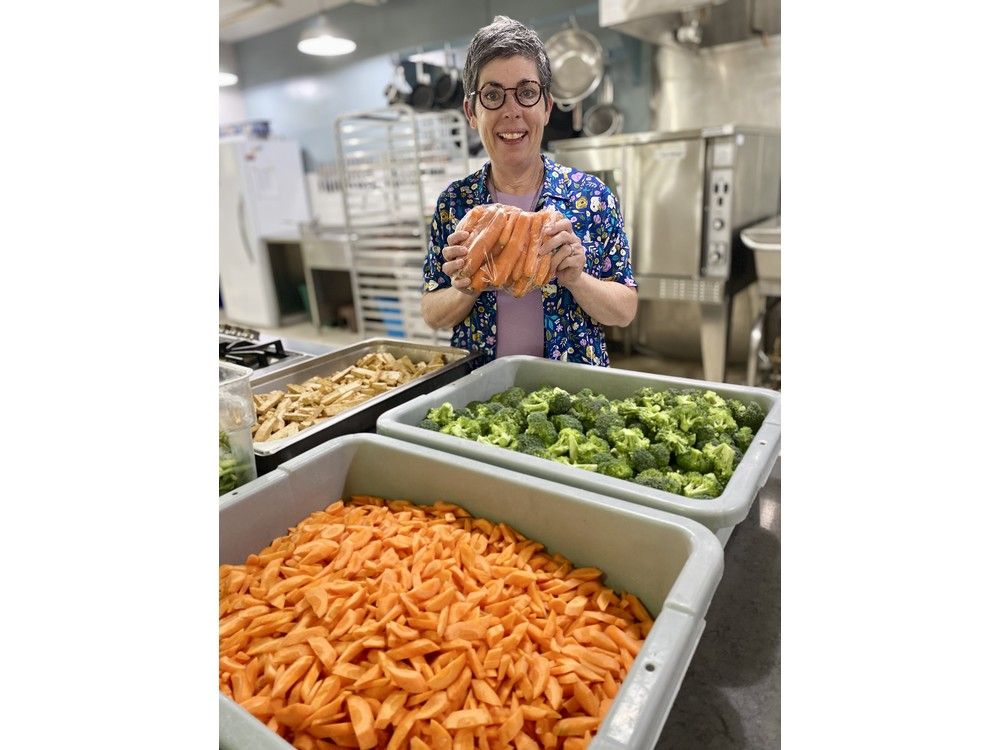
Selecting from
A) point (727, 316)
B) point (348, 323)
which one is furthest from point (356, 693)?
point (348, 323)

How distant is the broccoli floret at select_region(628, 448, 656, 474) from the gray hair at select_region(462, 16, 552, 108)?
2.31 ft

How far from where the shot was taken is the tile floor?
707 millimetres

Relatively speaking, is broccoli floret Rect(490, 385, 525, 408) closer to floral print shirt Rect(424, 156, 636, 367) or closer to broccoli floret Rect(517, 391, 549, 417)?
broccoli floret Rect(517, 391, 549, 417)

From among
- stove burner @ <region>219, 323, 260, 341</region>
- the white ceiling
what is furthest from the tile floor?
the white ceiling

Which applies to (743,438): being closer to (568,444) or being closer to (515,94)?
(568,444)

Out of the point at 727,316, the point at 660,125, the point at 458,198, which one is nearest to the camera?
the point at 458,198

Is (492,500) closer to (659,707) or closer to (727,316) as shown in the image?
(659,707)

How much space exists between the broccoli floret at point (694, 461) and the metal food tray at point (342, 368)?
0.59 m

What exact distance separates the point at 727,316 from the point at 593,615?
276 centimetres

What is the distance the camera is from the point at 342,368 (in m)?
1.68

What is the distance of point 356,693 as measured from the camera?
66cm

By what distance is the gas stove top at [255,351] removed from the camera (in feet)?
5.50

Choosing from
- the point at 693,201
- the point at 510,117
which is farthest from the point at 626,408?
the point at 693,201

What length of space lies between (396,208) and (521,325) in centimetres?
319
